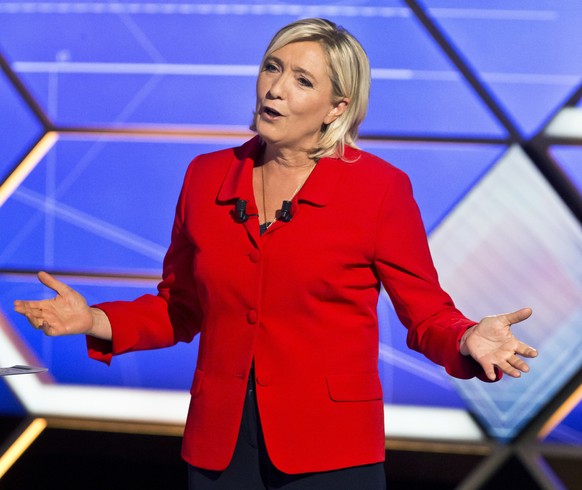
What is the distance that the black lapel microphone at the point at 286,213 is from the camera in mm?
1656

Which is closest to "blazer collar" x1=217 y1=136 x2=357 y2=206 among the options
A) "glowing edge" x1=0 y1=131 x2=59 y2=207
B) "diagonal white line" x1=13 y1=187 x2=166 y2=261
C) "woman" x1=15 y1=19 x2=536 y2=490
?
"woman" x1=15 y1=19 x2=536 y2=490

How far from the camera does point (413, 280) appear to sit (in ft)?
5.46

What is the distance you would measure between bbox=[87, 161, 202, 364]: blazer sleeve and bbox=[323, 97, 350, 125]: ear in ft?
0.91

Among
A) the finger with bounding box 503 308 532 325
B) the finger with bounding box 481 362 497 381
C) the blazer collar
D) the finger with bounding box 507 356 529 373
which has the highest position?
the blazer collar

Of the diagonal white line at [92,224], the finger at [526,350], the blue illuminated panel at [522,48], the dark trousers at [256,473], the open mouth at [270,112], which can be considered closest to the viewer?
the finger at [526,350]

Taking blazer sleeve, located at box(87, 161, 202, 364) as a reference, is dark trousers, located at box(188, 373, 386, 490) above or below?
below

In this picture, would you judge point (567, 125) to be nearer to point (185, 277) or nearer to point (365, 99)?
point (365, 99)

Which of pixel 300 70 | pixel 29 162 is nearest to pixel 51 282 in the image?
pixel 300 70

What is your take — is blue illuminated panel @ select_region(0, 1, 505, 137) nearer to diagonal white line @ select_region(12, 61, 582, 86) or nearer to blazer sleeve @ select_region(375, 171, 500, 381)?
diagonal white line @ select_region(12, 61, 582, 86)

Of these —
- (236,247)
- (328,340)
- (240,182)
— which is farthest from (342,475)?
(240,182)

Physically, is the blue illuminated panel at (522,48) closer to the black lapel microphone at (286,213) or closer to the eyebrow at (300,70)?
the eyebrow at (300,70)

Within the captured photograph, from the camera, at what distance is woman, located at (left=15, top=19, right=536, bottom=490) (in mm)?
1599

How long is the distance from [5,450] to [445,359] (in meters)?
2.08

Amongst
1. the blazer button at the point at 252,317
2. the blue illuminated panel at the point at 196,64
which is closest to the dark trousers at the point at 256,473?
the blazer button at the point at 252,317
